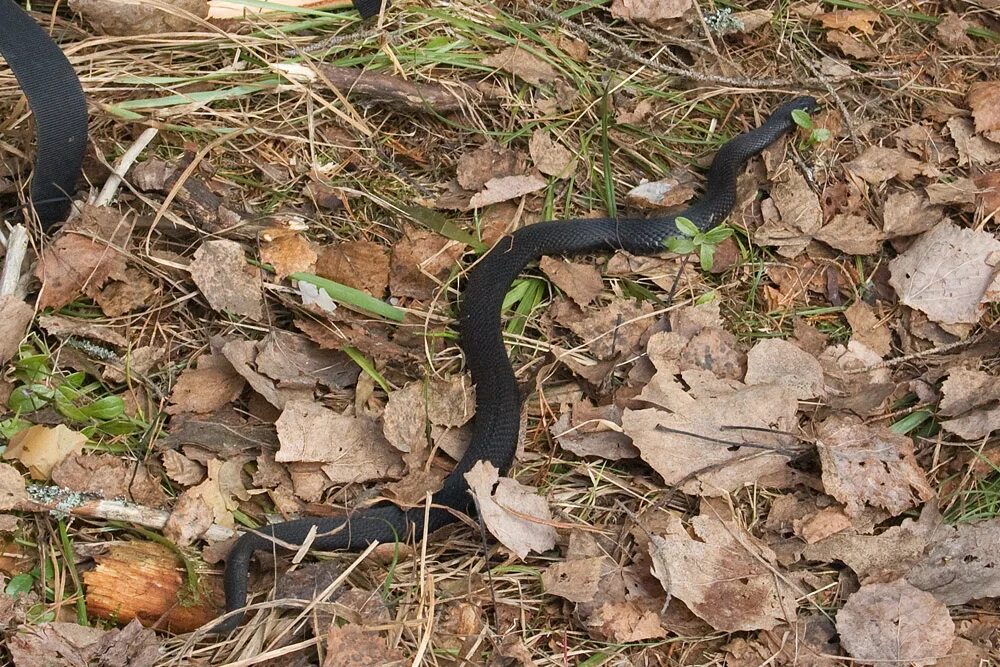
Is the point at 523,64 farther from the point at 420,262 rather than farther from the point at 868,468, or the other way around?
the point at 868,468

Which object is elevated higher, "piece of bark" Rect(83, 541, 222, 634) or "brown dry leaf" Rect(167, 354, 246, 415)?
"brown dry leaf" Rect(167, 354, 246, 415)

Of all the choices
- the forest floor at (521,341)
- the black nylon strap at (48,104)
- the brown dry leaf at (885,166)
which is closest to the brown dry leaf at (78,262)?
the forest floor at (521,341)

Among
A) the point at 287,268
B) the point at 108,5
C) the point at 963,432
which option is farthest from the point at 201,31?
the point at 963,432

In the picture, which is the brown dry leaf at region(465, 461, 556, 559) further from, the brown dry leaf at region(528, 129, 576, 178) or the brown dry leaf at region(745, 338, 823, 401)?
the brown dry leaf at region(528, 129, 576, 178)

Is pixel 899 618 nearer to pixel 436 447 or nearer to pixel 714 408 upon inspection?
pixel 714 408

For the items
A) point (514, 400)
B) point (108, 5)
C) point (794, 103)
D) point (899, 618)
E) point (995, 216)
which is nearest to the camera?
point (899, 618)

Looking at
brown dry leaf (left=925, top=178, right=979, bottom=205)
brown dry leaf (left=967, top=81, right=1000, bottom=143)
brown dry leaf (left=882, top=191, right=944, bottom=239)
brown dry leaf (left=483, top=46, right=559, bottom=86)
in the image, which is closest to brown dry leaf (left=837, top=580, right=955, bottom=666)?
brown dry leaf (left=882, top=191, right=944, bottom=239)

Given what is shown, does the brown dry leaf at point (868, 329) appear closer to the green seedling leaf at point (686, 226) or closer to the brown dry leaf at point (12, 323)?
the green seedling leaf at point (686, 226)
